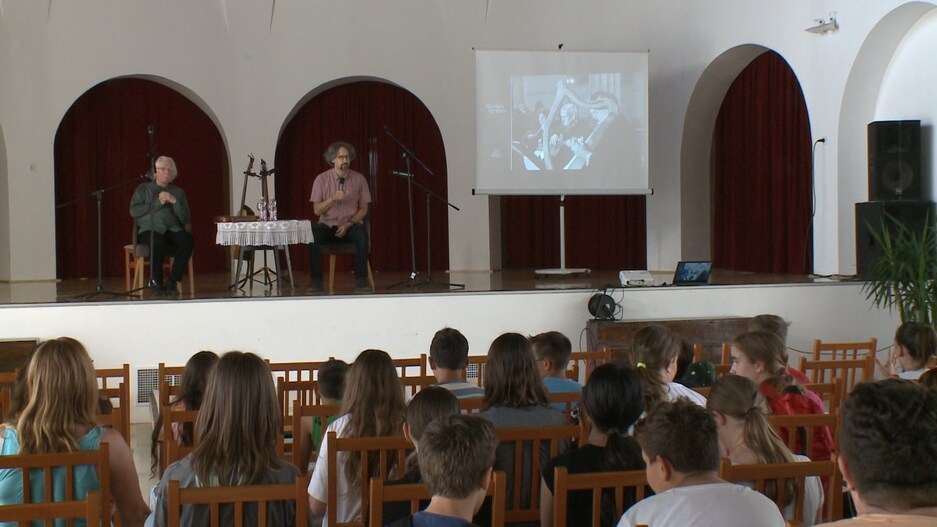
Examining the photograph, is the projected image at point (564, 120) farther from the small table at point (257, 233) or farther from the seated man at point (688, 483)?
the seated man at point (688, 483)

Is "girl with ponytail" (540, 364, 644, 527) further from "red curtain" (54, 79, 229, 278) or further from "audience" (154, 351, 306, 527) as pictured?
"red curtain" (54, 79, 229, 278)

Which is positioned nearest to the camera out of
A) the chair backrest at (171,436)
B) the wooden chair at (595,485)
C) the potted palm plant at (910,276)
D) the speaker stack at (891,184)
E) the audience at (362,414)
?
the wooden chair at (595,485)

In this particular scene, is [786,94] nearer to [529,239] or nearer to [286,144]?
[529,239]

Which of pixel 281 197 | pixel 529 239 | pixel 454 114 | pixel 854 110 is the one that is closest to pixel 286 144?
pixel 281 197

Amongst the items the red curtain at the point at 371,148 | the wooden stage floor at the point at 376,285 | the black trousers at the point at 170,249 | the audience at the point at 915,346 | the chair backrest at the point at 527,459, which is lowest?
the chair backrest at the point at 527,459

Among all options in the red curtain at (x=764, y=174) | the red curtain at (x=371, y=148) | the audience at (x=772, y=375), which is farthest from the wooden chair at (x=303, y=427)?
the red curtain at (x=371, y=148)

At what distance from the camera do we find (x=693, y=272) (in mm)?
7348

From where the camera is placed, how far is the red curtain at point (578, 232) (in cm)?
1085

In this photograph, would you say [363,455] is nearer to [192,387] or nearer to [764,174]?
[192,387]

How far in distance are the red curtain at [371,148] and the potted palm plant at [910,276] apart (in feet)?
17.1

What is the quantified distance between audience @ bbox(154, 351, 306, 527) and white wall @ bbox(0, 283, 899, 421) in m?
4.34

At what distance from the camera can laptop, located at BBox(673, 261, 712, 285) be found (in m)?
7.32

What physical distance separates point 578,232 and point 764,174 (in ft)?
7.31

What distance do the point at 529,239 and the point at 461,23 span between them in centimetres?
247
